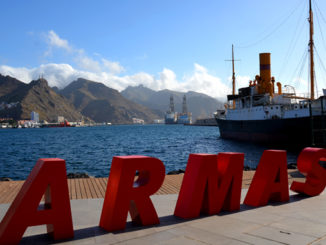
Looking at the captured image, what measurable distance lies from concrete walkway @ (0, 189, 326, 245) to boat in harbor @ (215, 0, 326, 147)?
25.6m

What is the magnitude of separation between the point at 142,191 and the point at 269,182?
132 inches

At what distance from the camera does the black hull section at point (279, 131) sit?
114 feet

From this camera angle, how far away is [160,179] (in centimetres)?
627

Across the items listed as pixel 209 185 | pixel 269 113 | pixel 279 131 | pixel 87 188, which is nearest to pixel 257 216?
pixel 209 185

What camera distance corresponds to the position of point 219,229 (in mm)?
5809

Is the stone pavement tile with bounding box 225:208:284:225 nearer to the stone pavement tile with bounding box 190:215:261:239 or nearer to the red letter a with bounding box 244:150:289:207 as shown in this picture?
the stone pavement tile with bounding box 190:215:261:239

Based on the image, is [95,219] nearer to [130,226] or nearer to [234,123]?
[130,226]

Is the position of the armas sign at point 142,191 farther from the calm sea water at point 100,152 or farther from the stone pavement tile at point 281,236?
the calm sea water at point 100,152

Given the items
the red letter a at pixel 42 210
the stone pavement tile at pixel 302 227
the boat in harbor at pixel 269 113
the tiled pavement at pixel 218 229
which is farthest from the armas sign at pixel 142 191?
the boat in harbor at pixel 269 113

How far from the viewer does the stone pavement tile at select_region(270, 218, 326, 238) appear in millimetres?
5613

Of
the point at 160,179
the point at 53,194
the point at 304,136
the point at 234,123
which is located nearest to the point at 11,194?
the point at 53,194

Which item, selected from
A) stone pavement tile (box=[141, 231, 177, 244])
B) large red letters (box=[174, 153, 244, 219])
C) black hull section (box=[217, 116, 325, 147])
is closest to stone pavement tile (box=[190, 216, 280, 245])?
large red letters (box=[174, 153, 244, 219])

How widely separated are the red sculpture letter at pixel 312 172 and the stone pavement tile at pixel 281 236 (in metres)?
3.39

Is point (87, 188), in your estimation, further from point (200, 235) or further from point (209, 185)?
point (200, 235)
